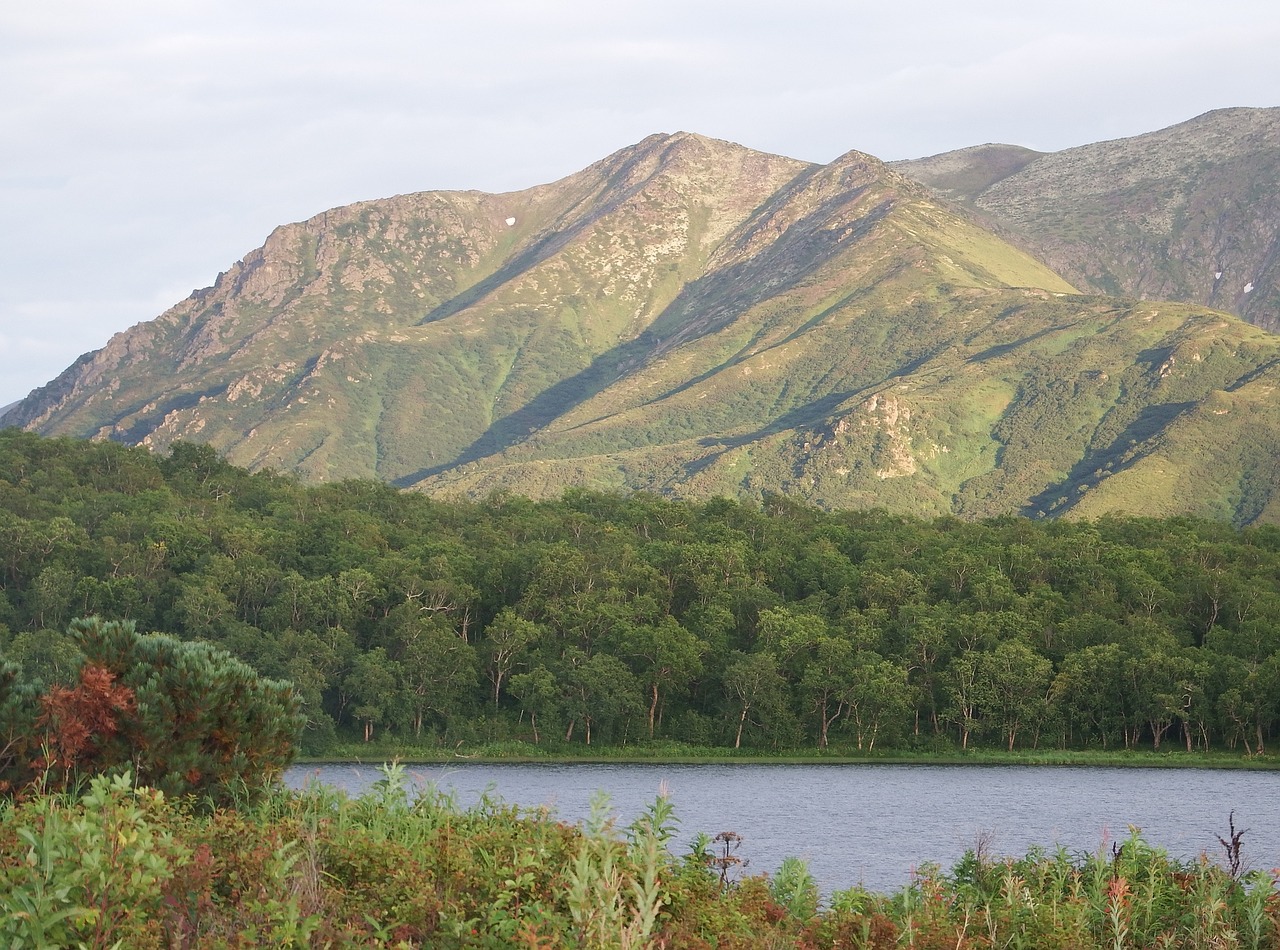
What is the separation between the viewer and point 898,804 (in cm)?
9175

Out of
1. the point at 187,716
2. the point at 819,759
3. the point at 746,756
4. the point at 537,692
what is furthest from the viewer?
the point at 537,692

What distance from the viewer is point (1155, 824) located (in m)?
80.2

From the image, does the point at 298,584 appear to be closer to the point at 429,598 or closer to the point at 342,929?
the point at 429,598

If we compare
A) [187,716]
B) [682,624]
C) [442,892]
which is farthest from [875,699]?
[442,892]

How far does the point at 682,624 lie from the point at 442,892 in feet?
413

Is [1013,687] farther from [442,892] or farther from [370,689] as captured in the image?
[442,892]

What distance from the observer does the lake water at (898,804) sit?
68938 mm

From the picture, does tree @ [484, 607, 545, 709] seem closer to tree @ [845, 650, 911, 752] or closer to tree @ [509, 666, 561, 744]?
tree @ [509, 666, 561, 744]

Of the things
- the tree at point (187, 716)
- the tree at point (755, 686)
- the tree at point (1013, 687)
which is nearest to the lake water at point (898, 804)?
the tree at point (1013, 687)

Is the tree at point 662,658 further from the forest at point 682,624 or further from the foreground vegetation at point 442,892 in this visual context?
the foreground vegetation at point 442,892

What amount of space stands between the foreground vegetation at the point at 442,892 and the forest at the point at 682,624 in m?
87.4

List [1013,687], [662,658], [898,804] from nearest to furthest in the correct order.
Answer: [898,804], [1013,687], [662,658]

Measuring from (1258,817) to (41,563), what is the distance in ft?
349

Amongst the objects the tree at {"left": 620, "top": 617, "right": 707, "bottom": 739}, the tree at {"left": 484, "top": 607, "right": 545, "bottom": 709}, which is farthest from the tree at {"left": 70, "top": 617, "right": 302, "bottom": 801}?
the tree at {"left": 484, "top": 607, "right": 545, "bottom": 709}
